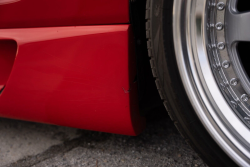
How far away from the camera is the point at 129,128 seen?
0.94m

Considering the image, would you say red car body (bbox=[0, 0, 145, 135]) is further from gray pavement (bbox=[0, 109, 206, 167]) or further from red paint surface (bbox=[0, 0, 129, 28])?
gray pavement (bbox=[0, 109, 206, 167])

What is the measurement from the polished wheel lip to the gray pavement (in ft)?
0.92

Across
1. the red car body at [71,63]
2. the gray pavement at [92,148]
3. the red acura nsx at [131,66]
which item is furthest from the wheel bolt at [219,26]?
the gray pavement at [92,148]

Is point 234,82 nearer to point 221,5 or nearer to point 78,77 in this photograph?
point 221,5

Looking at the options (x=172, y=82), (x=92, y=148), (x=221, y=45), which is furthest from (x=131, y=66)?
(x=92, y=148)

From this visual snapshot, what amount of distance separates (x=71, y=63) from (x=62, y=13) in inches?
7.2

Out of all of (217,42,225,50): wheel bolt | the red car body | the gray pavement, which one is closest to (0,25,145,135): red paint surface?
the red car body

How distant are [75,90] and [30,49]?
0.24 m

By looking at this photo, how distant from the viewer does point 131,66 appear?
0.88 m

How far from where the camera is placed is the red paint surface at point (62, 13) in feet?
2.83

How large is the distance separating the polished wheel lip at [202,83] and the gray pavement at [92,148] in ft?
0.92

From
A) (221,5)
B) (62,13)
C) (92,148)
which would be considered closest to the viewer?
(221,5)

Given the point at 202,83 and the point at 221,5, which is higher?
the point at 221,5

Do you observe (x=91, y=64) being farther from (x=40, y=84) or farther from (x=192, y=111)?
(x=192, y=111)
